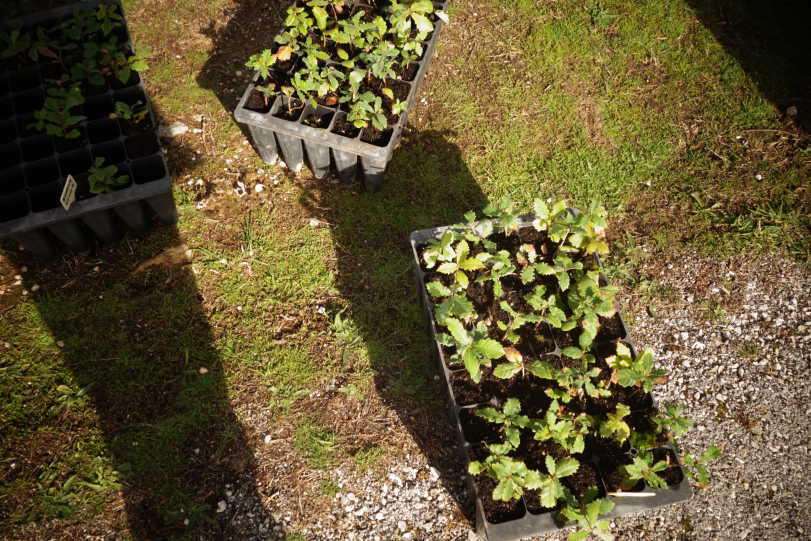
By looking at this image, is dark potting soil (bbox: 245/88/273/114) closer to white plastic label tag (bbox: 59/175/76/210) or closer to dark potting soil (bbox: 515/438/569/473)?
white plastic label tag (bbox: 59/175/76/210)

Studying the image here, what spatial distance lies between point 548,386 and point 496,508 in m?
0.57

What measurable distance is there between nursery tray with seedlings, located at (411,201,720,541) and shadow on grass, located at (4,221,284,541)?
1205mm

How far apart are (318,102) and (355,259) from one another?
96 centimetres

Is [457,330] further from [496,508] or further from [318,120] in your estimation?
[318,120]

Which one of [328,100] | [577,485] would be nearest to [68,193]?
[328,100]

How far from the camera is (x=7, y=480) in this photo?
8.39 ft

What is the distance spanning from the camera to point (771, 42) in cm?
416

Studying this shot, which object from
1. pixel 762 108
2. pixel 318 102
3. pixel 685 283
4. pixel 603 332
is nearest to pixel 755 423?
pixel 685 283

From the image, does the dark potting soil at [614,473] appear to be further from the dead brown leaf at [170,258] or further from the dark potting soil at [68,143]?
the dark potting soil at [68,143]

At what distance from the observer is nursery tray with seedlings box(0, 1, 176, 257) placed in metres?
2.76

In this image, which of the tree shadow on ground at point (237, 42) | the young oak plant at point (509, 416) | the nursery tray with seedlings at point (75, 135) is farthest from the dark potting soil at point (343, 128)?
the young oak plant at point (509, 416)

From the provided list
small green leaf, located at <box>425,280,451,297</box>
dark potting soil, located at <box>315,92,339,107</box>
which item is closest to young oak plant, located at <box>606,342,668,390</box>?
small green leaf, located at <box>425,280,451,297</box>

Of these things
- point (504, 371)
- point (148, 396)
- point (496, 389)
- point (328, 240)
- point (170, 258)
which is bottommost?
point (148, 396)

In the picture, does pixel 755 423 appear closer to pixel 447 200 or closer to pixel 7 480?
pixel 447 200
